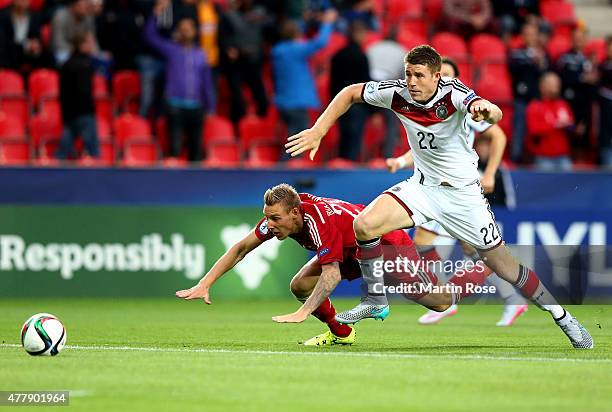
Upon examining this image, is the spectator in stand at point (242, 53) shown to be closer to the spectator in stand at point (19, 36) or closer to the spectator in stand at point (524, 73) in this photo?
the spectator in stand at point (19, 36)

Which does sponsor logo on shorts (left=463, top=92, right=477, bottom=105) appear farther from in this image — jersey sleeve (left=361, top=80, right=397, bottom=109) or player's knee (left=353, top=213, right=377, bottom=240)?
player's knee (left=353, top=213, right=377, bottom=240)

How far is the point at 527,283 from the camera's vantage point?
10078 mm

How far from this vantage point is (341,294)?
17.3 metres

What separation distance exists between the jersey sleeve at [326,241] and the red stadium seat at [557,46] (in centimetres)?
1214

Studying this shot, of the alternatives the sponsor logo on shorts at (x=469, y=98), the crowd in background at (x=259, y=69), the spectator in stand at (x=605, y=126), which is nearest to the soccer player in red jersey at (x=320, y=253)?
the sponsor logo on shorts at (x=469, y=98)

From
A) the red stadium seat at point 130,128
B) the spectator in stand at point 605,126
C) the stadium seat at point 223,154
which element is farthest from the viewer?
the spectator in stand at point 605,126

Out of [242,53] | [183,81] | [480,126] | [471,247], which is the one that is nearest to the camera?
[471,247]

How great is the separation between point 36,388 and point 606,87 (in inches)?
572

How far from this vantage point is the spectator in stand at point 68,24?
18500 millimetres

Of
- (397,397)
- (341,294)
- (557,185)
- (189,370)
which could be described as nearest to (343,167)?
(341,294)

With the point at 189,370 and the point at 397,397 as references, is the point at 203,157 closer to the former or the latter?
the point at 189,370

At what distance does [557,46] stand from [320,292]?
13.4 metres

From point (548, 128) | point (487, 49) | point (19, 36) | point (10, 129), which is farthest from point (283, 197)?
point (487, 49)

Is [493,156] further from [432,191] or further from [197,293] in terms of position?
[197,293]
